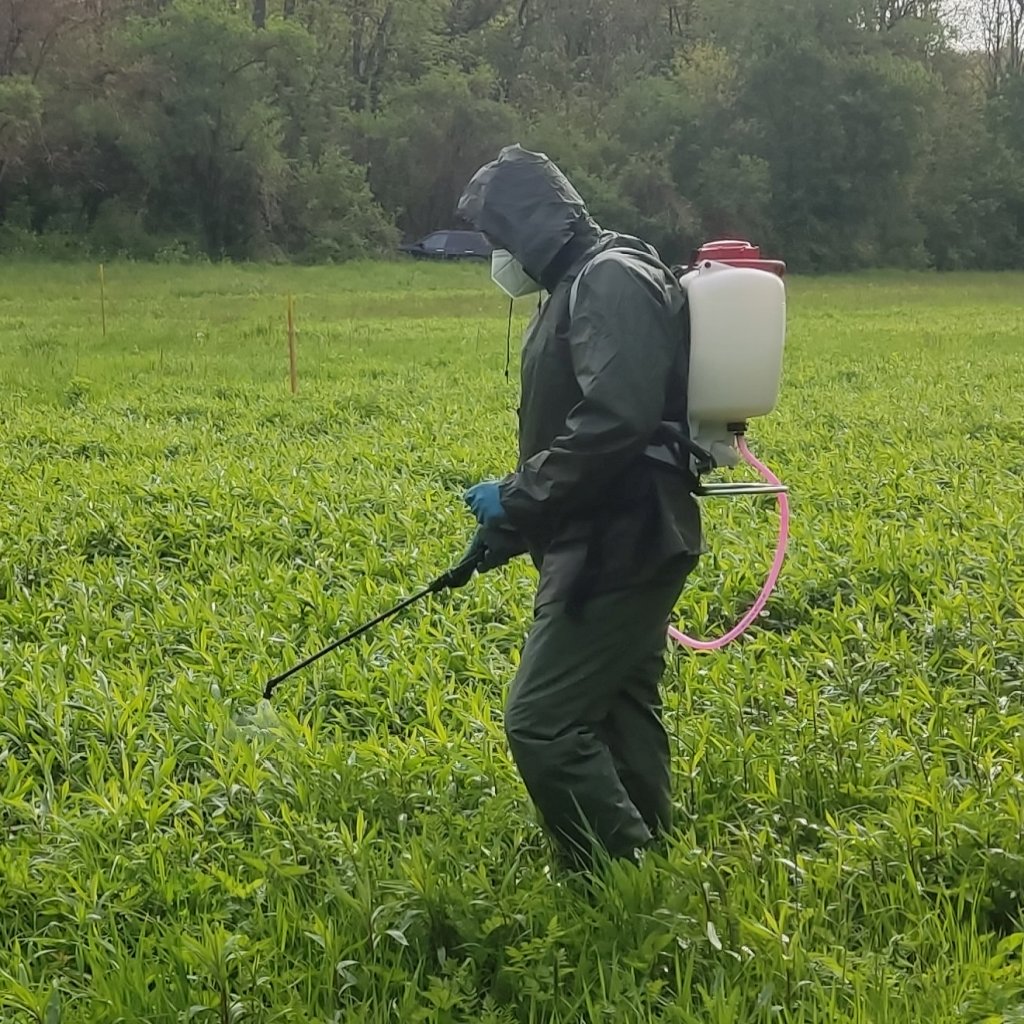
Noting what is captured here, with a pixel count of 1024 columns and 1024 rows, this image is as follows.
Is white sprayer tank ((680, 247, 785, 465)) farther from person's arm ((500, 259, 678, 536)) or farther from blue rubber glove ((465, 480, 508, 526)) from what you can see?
blue rubber glove ((465, 480, 508, 526))

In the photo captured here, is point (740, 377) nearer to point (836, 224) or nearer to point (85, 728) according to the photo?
point (85, 728)

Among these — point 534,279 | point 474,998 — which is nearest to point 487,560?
point 534,279

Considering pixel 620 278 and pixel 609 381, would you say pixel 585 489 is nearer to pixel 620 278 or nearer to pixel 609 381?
pixel 609 381

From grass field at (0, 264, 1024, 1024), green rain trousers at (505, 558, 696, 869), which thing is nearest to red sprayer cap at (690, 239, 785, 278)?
green rain trousers at (505, 558, 696, 869)

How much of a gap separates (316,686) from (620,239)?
211cm

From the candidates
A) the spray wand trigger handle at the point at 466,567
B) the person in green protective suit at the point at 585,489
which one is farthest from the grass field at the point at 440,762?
the spray wand trigger handle at the point at 466,567

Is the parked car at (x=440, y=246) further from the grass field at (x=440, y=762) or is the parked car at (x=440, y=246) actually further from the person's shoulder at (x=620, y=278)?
the person's shoulder at (x=620, y=278)

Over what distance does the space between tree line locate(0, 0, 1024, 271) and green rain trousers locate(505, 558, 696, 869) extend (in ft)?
105

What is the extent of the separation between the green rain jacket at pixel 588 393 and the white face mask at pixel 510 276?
0.26 ft

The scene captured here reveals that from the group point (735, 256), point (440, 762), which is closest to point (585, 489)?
point (735, 256)

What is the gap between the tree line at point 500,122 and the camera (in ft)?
112

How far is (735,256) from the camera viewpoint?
2.78 metres

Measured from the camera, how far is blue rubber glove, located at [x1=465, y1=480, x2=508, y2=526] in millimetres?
2857

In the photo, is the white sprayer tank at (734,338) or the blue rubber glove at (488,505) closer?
the white sprayer tank at (734,338)
